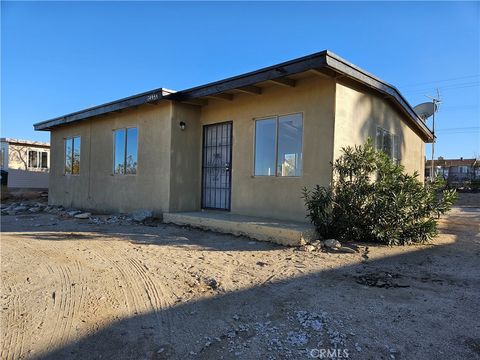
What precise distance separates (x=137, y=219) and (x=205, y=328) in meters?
6.75

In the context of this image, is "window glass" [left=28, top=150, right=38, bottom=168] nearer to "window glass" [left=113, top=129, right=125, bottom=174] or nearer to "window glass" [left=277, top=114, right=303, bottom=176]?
"window glass" [left=113, top=129, right=125, bottom=174]

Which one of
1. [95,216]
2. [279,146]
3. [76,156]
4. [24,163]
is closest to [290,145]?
[279,146]

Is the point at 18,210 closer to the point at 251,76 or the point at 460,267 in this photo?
the point at 251,76

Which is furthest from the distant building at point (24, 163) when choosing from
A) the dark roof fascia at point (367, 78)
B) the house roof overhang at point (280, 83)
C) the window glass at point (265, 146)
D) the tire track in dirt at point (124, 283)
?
the dark roof fascia at point (367, 78)

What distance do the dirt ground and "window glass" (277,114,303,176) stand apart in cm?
224

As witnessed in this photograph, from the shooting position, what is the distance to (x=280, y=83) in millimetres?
7750

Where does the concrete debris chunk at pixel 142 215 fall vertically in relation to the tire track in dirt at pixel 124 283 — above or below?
above

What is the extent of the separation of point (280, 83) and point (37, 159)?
25240 millimetres

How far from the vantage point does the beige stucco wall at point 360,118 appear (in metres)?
7.46

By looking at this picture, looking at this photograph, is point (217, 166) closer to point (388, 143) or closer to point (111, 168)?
point (111, 168)

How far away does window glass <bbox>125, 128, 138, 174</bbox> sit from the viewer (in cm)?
1105

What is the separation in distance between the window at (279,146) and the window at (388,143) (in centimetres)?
252

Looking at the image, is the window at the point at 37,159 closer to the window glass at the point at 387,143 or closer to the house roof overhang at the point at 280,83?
the house roof overhang at the point at 280,83

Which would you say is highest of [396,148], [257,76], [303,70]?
[257,76]
